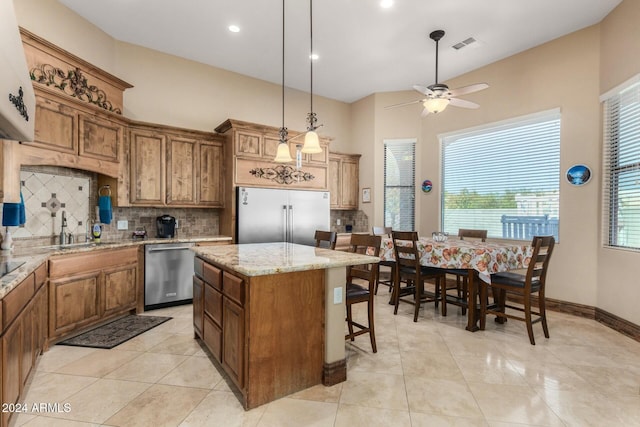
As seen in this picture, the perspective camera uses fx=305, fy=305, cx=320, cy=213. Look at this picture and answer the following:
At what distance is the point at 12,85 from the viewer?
1.56m

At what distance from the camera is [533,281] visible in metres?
3.08

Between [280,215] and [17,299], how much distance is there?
3.16 meters

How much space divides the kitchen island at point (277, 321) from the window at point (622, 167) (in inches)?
121

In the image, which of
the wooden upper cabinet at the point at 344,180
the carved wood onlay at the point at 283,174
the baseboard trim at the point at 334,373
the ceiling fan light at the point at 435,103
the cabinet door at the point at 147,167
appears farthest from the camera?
the wooden upper cabinet at the point at 344,180

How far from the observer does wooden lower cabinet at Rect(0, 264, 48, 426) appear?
157 cm

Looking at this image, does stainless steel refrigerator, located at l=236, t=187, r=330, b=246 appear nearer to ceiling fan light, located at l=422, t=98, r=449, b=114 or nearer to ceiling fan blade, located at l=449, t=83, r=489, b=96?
ceiling fan light, located at l=422, t=98, r=449, b=114

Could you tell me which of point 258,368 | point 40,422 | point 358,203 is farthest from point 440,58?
point 40,422

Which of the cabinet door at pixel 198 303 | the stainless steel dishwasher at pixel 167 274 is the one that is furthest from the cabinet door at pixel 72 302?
the cabinet door at pixel 198 303

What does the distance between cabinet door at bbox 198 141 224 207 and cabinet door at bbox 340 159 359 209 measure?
2.31 m

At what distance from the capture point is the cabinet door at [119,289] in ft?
10.7

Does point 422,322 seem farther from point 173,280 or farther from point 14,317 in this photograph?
point 14,317

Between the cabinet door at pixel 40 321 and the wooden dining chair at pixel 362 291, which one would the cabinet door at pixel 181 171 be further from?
the wooden dining chair at pixel 362 291

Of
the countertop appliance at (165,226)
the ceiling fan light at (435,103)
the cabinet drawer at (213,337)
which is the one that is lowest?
the cabinet drawer at (213,337)

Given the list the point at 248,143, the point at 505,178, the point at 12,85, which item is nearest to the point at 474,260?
the point at 505,178
